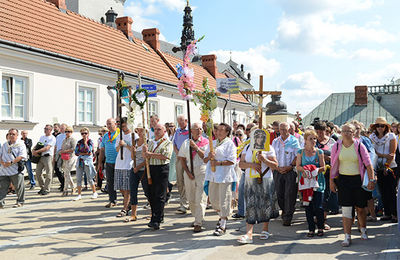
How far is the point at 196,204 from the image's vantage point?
22.6ft

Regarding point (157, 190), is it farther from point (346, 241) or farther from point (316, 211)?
point (346, 241)

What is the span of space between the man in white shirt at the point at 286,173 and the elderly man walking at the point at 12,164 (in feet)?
19.9

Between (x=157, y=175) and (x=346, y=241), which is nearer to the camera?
(x=346, y=241)

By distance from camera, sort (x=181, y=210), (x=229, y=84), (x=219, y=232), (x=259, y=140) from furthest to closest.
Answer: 1. (x=229, y=84)
2. (x=181, y=210)
3. (x=219, y=232)
4. (x=259, y=140)

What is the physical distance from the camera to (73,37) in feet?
57.9

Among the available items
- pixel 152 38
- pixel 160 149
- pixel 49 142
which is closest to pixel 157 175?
pixel 160 149

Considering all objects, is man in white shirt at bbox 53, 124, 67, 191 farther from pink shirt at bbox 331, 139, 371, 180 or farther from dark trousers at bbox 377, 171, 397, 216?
dark trousers at bbox 377, 171, 397, 216

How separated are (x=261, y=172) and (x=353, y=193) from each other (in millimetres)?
1421

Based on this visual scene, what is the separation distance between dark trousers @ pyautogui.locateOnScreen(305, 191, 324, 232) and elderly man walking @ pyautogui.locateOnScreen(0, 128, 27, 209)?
6.72 metres

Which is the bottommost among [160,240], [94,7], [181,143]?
[160,240]

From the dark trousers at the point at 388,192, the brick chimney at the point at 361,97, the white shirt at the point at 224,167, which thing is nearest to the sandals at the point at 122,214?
the white shirt at the point at 224,167

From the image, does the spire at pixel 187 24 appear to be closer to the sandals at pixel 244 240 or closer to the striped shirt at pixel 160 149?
the striped shirt at pixel 160 149

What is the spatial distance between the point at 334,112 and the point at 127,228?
152ft

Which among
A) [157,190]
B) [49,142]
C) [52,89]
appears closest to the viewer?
[157,190]
